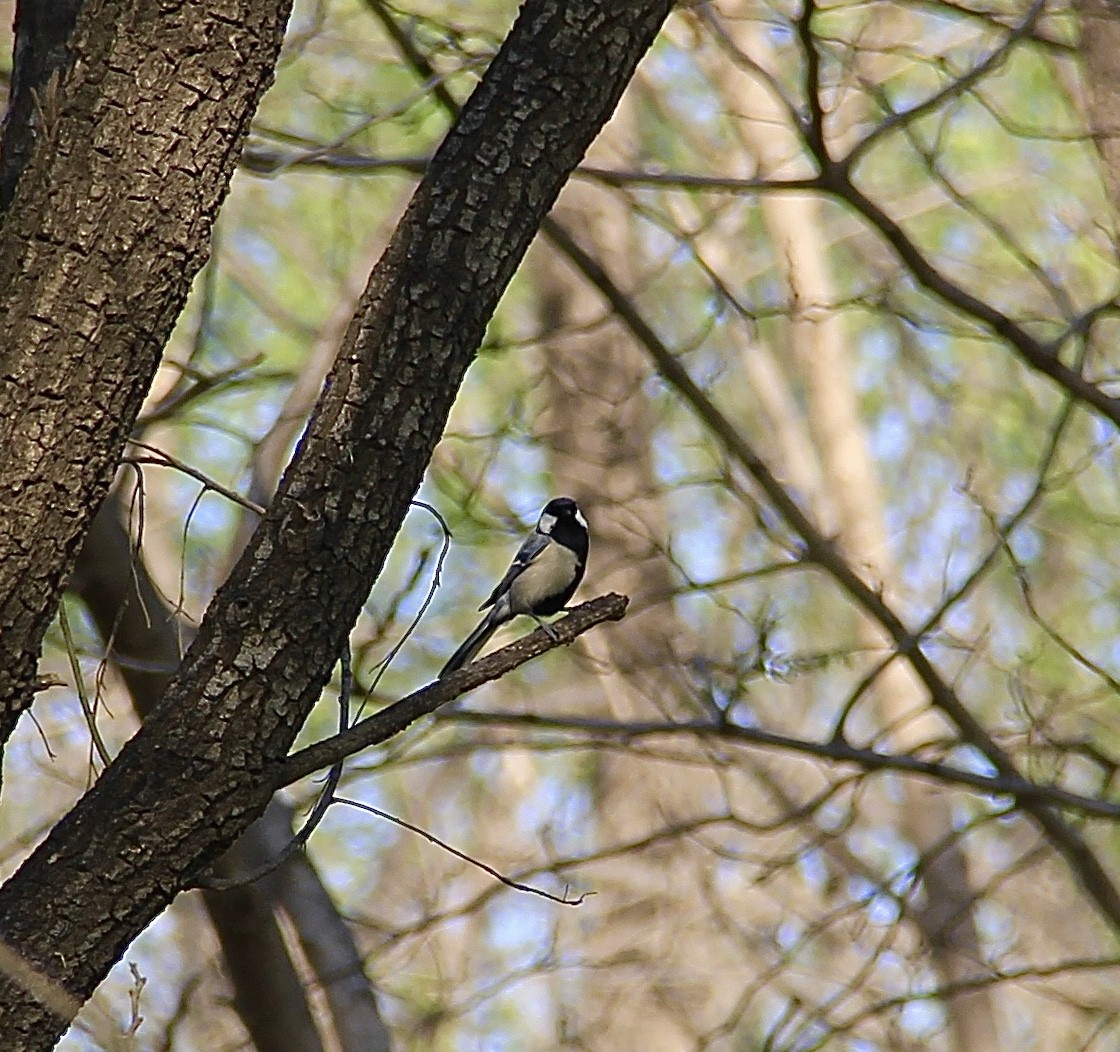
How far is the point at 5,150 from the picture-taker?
286 cm

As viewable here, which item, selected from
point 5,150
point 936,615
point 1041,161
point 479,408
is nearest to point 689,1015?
point 479,408

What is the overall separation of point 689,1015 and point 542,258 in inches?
178

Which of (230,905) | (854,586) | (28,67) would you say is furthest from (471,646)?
(28,67)

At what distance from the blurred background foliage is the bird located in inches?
8.4

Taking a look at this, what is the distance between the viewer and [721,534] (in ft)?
32.9

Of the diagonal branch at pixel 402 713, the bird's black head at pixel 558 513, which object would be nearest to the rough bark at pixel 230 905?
the bird's black head at pixel 558 513

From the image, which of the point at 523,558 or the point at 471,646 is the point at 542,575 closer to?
the point at 523,558

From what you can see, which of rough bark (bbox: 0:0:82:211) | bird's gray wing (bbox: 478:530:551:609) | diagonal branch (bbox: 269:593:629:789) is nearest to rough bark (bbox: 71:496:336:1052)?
bird's gray wing (bbox: 478:530:551:609)

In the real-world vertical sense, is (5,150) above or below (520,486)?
below

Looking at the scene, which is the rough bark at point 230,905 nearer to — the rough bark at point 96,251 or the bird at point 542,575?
the bird at point 542,575

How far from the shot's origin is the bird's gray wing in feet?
18.4

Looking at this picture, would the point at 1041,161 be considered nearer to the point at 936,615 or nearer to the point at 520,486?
the point at 520,486

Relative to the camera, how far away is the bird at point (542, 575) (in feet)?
18.4

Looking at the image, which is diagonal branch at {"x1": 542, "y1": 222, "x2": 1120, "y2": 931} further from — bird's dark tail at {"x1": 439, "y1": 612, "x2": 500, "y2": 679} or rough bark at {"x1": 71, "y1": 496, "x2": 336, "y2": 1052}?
rough bark at {"x1": 71, "y1": 496, "x2": 336, "y2": 1052}
